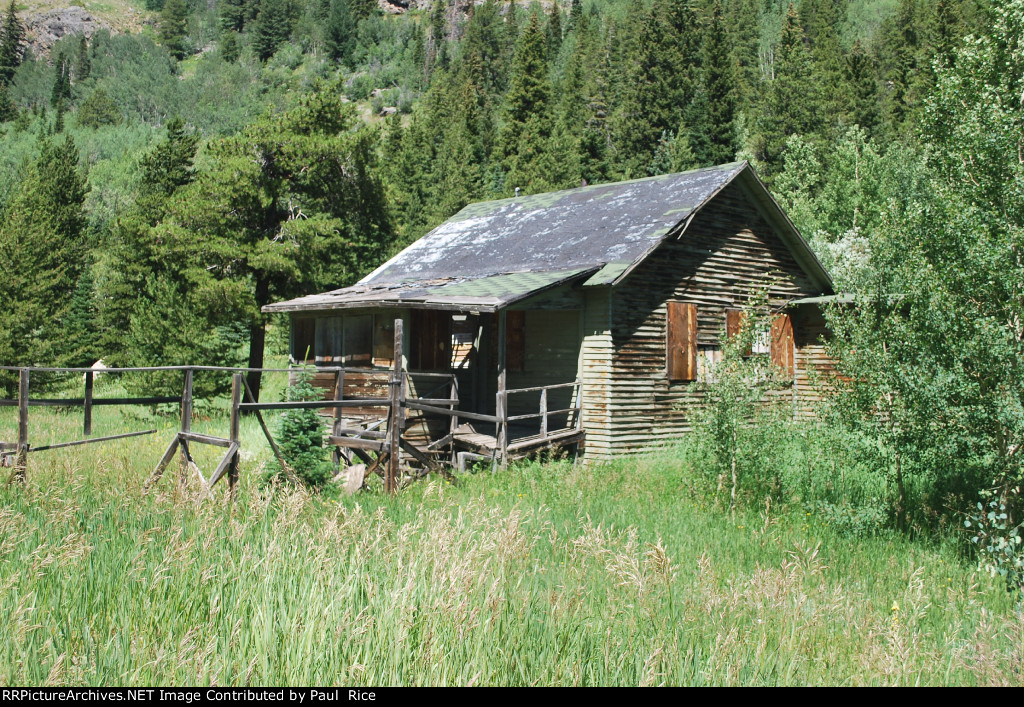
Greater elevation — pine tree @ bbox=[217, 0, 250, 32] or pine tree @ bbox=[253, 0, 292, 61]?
pine tree @ bbox=[217, 0, 250, 32]

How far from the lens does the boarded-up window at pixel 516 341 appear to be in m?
16.1

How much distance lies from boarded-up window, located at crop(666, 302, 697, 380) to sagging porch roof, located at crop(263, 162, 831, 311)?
159cm

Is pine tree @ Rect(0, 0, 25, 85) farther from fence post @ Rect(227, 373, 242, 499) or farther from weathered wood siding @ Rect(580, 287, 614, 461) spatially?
fence post @ Rect(227, 373, 242, 499)

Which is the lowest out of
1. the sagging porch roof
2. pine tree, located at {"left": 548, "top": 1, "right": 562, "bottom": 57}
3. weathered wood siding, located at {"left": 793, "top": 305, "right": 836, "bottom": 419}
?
weathered wood siding, located at {"left": 793, "top": 305, "right": 836, "bottom": 419}

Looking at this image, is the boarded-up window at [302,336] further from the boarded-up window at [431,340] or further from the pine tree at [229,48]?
the pine tree at [229,48]

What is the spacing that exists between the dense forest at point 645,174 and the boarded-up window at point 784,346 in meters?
3.82

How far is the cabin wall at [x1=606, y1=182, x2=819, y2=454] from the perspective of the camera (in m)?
14.4

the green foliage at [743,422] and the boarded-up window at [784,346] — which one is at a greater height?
the boarded-up window at [784,346]

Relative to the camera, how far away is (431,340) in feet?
49.7

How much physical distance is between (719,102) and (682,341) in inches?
1486

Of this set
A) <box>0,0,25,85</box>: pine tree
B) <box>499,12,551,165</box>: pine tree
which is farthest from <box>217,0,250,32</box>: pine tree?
<box>499,12,551,165</box>: pine tree

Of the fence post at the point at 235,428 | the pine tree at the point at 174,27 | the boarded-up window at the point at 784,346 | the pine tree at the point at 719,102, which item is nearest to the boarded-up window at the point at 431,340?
the fence post at the point at 235,428

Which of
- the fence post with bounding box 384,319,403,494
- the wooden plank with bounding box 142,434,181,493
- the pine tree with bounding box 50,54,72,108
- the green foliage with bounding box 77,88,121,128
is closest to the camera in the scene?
the wooden plank with bounding box 142,434,181,493

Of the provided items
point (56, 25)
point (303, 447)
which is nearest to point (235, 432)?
point (303, 447)
